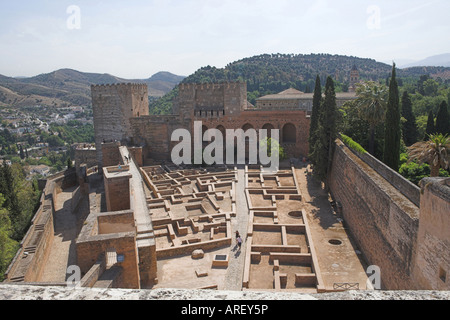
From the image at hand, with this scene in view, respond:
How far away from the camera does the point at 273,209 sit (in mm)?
18953

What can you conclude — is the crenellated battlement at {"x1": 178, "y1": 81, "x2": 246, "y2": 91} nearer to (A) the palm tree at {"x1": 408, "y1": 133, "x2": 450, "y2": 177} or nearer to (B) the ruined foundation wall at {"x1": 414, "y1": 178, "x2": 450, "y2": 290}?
(A) the palm tree at {"x1": 408, "y1": 133, "x2": 450, "y2": 177}

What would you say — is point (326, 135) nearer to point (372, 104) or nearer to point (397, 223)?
point (372, 104)

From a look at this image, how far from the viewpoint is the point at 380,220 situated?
12578 millimetres

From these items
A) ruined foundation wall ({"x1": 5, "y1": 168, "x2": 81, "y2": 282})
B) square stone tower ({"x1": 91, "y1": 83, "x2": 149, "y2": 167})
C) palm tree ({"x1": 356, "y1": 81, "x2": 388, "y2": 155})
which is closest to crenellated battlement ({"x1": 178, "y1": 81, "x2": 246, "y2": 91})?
square stone tower ({"x1": 91, "y1": 83, "x2": 149, "y2": 167})

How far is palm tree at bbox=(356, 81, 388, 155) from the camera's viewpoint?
20719mm

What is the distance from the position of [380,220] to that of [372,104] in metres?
10.1

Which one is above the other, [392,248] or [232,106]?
[232,106]

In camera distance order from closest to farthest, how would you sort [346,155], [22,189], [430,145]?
[430,145], [346,155], [22,189]

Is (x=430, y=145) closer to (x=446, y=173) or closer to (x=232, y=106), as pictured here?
(x=446, y=173)

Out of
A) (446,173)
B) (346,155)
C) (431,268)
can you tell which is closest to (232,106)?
(346,155)

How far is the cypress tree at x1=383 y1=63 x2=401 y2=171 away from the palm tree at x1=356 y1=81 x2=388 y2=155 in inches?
102

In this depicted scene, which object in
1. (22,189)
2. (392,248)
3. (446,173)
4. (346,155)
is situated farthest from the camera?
(22,189)

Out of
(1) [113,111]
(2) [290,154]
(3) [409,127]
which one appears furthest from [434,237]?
(1) [113,111]
